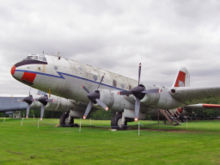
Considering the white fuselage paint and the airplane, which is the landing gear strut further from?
the airplane

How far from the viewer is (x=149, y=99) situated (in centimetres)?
1697

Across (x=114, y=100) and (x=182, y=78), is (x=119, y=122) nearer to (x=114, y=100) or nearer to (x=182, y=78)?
(x=114, y=100)

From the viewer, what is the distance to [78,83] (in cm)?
1869

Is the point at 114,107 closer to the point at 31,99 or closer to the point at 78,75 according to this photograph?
the point at 78,75

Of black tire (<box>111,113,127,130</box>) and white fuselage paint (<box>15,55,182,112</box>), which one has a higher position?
white fuselage paint (<box>15,55,182,112</box>)

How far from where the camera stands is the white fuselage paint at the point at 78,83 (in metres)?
17.1

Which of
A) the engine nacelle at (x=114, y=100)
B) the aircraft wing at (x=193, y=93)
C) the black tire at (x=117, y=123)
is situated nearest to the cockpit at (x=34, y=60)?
the engine nacelle at (x=114, y=100)

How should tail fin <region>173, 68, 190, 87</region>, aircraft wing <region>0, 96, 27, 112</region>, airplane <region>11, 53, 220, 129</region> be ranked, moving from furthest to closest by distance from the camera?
aircraft wing <region>0, 96, 27, 112</region> < tail fin <region>173, 68, 190, 87</region> < airplane <region>11, 53, 220, 129</region>

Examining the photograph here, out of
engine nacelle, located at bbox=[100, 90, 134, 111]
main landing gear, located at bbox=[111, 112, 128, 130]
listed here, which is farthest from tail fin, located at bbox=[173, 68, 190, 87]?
main landing gear, located at bbox=[111, 112, 128, 130]

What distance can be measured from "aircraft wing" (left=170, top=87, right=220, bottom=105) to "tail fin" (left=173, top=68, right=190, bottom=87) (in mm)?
5555

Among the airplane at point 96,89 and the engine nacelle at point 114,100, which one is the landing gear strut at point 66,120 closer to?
the airplane at point 96,89

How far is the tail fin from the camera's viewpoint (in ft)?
79.3

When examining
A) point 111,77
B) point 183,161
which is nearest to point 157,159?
point 183,161

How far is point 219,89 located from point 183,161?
10.9 metres
